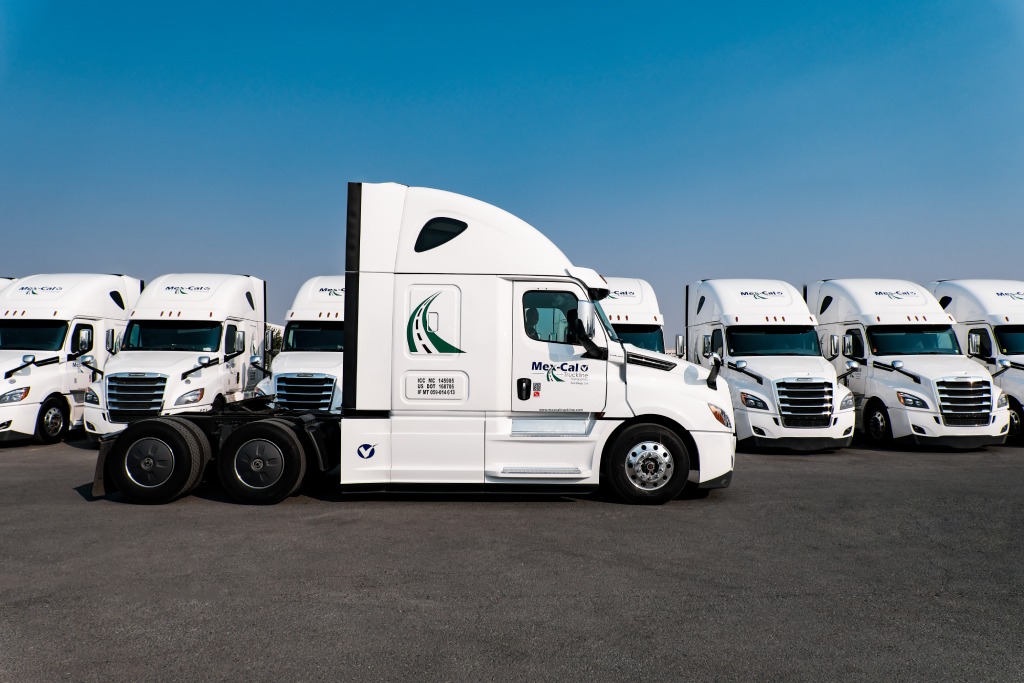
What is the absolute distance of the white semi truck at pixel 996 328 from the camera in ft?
49.2

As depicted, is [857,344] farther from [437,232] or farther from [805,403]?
[437,232]

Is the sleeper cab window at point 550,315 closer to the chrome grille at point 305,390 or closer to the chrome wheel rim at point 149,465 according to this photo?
the chrome wheel rim at point 149,465

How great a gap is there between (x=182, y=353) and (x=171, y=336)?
558 millimetres

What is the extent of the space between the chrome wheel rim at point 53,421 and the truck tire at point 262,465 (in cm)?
820

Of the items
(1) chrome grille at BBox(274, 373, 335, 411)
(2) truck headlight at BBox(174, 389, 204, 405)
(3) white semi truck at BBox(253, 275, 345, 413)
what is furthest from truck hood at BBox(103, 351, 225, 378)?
(1) chrome grille at BBox(274, 373, 335, 411)

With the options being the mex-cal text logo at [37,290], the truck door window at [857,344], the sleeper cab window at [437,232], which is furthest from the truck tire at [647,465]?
the mex-cal text logo at [37,290]

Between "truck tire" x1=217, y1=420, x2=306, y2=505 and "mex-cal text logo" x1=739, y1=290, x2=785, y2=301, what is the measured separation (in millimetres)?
10530

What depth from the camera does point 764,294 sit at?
15430 mm

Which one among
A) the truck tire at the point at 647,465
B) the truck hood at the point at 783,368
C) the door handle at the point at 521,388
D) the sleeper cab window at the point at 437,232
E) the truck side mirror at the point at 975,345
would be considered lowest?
the truck tire at the point at 647,465

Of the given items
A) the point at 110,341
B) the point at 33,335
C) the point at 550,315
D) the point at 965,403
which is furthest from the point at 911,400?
the point at 33,335

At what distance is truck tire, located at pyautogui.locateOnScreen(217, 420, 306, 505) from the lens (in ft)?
26.5

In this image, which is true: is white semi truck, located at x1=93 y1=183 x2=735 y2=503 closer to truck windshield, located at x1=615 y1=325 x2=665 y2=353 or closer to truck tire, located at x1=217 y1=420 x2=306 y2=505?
truck tire, located at x1=217 y1=420 x2=306 y2=505

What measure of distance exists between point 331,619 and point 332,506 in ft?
11.7

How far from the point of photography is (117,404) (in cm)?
1288
